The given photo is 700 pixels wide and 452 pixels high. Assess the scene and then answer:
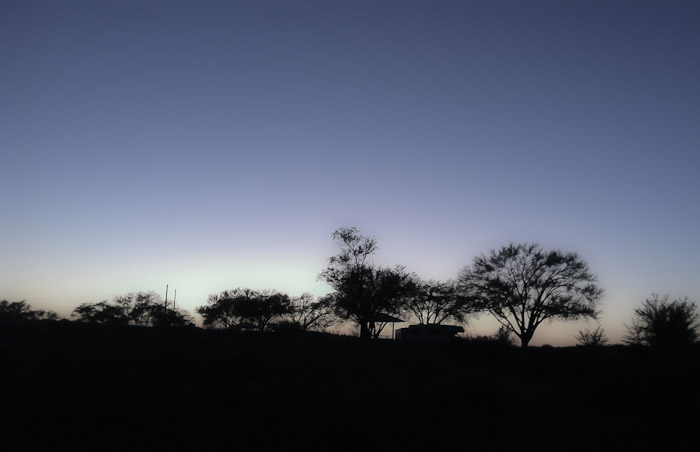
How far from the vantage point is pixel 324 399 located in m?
13.9

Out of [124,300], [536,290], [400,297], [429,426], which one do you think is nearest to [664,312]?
[536,290]

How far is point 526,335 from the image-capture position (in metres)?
49.2

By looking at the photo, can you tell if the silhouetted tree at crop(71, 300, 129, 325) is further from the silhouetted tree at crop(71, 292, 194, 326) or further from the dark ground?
the dark ground

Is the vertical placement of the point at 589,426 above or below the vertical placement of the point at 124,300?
below

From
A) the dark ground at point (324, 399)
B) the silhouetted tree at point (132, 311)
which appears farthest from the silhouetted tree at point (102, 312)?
the dark ground at point (324, 399)

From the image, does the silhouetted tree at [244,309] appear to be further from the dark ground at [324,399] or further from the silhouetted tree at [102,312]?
the dark ground at [324,399]

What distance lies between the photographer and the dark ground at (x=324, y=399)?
11102mm

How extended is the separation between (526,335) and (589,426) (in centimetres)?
3895

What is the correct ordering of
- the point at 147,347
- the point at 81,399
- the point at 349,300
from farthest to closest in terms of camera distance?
the point at 349,300 < the point at 147,347 < the point at 81,399

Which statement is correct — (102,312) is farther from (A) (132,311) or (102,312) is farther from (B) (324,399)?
(B) (324,399)

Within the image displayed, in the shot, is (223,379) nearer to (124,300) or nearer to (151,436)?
(151,436)

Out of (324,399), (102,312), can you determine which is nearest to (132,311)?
(102,312)

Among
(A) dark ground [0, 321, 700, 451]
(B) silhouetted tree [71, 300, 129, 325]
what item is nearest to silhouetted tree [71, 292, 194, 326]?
(B) silhouetted tree [71, 300, 129, 325]

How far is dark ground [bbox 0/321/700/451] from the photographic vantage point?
11102 mm
